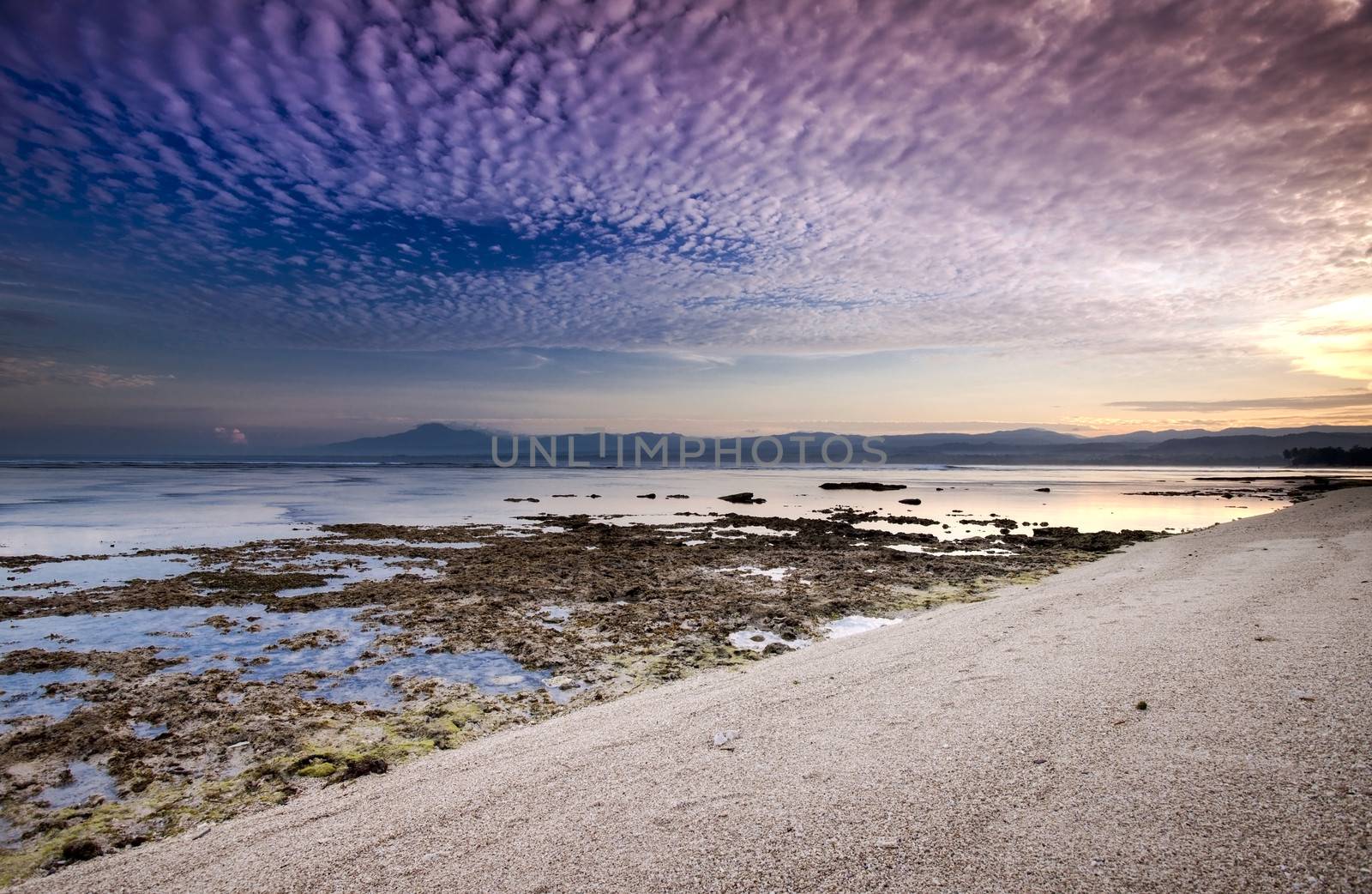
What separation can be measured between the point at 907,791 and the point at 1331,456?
139 metres

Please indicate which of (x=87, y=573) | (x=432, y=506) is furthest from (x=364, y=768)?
(x=432, y=506)

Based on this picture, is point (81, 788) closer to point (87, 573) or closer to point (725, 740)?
point (725, 740)

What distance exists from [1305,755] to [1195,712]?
2.58 feet

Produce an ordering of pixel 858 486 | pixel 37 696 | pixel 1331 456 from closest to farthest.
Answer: pixel 37 696 < pixel 858 486 < pixel 1331 456

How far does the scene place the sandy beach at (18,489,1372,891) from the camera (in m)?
2.82

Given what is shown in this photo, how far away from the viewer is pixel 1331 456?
3959 inches

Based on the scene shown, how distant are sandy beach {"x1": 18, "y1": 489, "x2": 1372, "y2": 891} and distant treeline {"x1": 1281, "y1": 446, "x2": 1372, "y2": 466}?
417 feet

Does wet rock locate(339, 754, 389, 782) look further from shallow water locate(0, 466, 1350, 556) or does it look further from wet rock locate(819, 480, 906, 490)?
wet rock locate(819, 480, 906, 490)

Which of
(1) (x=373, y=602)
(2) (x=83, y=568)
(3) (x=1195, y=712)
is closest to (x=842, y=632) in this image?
(3) (x=1195, y=712)

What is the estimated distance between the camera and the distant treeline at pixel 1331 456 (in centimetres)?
9412

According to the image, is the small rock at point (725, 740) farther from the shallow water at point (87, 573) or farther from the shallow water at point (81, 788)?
the shallow water at point (87, 573)

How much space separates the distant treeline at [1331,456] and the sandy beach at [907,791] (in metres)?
127

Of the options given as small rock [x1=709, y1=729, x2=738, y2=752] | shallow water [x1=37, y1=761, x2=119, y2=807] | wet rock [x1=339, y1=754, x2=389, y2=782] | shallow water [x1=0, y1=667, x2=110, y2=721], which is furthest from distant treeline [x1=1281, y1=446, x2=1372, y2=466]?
shallow water [x1=0, y1=667, x2=110, y2=721]

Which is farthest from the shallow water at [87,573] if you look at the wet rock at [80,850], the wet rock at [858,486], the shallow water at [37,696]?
the wet rock at [858,486]
